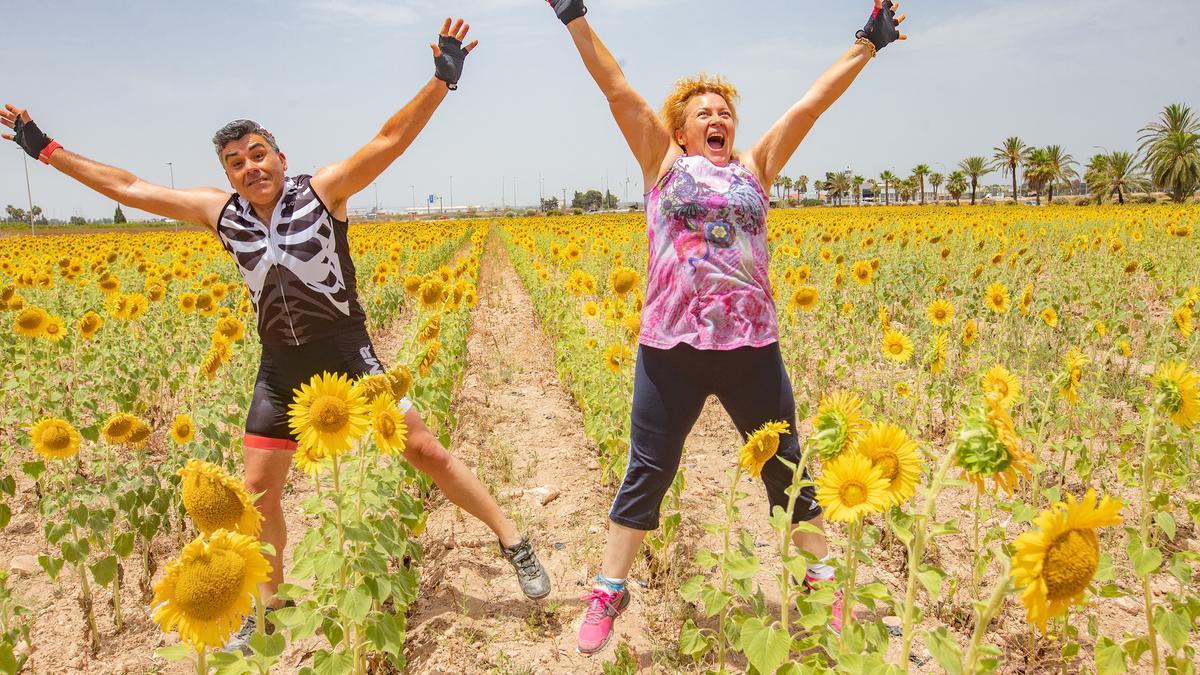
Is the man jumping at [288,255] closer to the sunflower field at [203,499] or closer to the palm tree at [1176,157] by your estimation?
the sunflower field at [203,499]

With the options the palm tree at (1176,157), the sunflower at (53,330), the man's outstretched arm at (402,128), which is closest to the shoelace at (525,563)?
the man's outstretched arm at (402,128)

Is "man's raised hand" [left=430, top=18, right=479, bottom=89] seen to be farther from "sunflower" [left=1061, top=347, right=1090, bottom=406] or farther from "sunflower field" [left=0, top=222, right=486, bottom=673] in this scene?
"sunflower" [left=1061, top=347, right=1090, bottom=406]

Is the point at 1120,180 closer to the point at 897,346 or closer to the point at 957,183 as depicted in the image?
the point at 957,183

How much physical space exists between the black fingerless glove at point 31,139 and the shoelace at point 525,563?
104 inches

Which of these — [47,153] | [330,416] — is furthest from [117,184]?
[330,416]

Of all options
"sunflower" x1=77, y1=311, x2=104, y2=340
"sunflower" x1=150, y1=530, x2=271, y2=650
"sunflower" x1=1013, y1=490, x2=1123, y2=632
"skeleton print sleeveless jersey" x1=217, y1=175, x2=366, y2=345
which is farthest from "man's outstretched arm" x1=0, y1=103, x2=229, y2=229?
"sunflower" x1=1013, y1=490, x2=1123, y2=632

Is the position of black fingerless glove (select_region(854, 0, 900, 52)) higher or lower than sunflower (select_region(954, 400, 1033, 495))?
higher

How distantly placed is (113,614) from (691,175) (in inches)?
128

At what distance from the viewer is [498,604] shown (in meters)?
3.06

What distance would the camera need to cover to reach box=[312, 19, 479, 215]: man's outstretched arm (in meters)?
2.60

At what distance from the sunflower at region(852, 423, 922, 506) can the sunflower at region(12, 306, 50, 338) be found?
513 cm

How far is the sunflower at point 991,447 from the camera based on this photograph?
116 cm

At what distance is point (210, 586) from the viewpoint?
1.34m

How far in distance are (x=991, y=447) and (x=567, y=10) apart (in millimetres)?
2065
